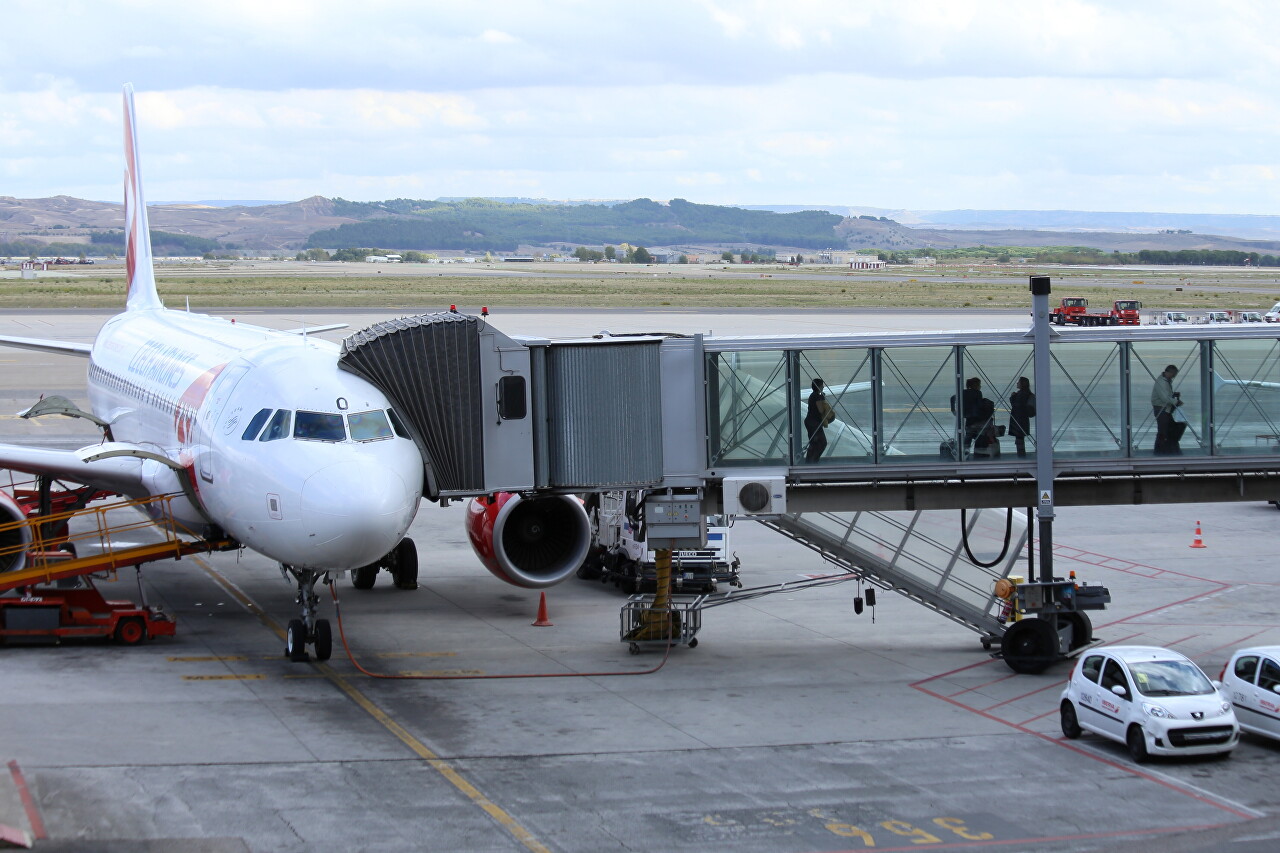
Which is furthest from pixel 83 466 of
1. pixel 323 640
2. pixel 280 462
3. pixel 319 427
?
pixel 319 427

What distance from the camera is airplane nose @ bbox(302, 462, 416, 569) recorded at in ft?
66.0

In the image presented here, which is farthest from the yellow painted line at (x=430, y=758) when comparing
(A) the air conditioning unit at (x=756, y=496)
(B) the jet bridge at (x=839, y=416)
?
(A) the air conditioning unit at (x=756, y=496)

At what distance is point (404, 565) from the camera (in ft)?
93.7

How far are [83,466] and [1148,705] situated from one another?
18766mm

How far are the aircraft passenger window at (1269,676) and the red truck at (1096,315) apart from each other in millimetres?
60303

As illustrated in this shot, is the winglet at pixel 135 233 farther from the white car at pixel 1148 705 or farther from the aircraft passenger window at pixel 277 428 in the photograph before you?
the white car at pixel 1148 705

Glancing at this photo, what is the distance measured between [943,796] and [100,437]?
37.2 m

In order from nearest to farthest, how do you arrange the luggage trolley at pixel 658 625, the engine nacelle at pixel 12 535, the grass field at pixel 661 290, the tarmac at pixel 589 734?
the tarmac at pixel 589 734 < the luggage trolley at pixel 658 625 < the engine nacelle at pixel 12 535 < the grass field at pixel 661 290

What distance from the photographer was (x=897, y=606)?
27672 millimetres

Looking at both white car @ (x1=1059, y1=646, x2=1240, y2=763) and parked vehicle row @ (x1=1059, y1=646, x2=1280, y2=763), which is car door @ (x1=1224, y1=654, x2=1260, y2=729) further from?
white car @ (x1=1059, y1=646, x2=1240, y2=763)

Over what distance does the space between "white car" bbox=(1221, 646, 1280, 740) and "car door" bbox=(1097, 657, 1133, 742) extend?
1.89 meters

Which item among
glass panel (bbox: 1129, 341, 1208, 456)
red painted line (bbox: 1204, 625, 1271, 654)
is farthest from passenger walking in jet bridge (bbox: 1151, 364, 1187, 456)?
red painted line (bbox: 1204, 625, 1271, 654)

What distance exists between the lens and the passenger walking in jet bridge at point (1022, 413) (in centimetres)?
2311

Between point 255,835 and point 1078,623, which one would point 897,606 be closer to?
point 1078,623
